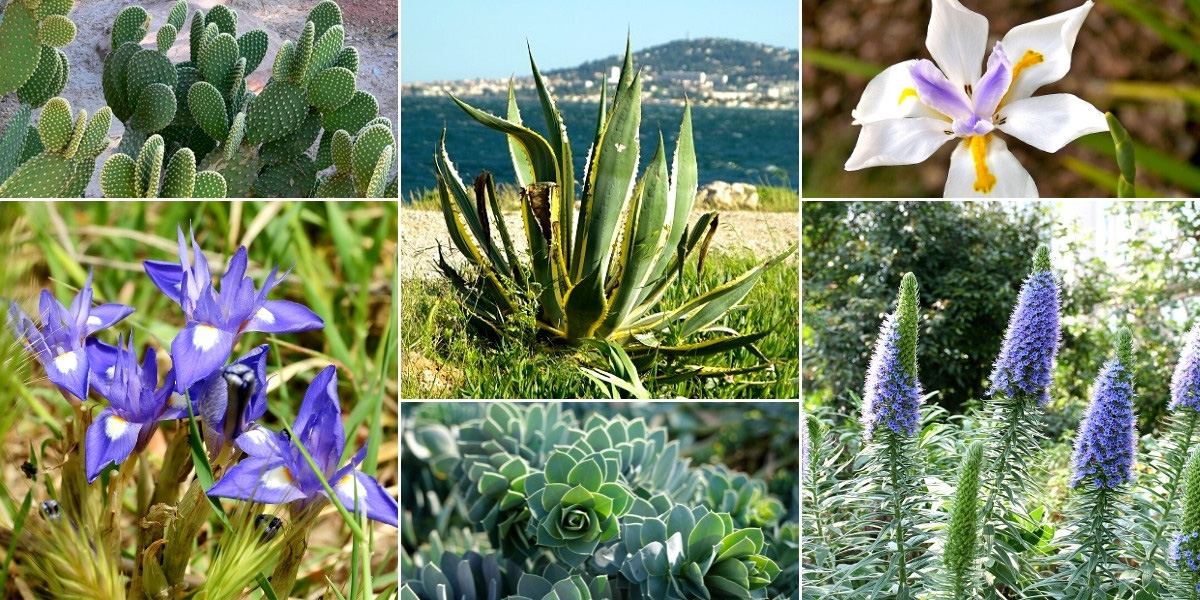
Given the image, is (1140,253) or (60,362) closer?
(60,362)

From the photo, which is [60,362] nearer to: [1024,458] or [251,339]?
[251,339]

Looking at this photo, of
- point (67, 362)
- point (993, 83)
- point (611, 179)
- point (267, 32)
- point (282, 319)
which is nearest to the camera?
point (67, 362)

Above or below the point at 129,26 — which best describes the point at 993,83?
below

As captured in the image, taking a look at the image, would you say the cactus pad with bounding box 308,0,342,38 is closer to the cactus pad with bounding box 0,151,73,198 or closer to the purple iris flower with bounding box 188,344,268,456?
the cactus pad with bounding box 0,151,73,198

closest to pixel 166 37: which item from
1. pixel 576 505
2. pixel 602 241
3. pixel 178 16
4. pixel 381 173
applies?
pixel 178 16

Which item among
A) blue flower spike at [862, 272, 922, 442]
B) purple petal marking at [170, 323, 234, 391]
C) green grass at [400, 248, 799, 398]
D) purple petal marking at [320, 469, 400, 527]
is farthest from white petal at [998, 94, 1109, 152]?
purple petal marking at [170, 323, 234, 391]

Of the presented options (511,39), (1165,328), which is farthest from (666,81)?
(1165,328)

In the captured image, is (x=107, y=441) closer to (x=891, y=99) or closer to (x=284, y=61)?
(x=284, y=61)
